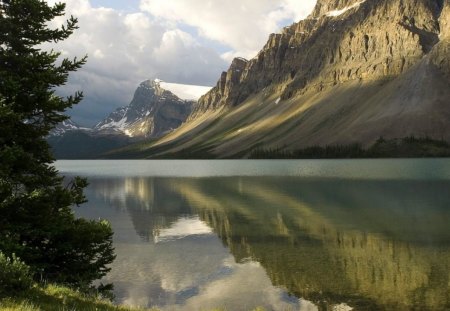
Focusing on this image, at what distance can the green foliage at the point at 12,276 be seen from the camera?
12414 millimetres

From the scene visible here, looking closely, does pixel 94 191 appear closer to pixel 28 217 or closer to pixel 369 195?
pixel 369 195

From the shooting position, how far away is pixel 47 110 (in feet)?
58.1

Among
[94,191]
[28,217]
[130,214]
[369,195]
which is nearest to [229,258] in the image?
[28,217]

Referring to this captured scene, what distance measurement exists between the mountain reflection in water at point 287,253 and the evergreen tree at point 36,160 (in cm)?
533

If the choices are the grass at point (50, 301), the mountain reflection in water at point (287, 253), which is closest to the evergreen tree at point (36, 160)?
the grass at point (50, 301)

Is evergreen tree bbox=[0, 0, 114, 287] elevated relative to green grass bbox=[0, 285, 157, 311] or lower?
elevated

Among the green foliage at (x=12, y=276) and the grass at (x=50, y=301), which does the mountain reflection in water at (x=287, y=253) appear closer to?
the grass at (x=50, y=301)

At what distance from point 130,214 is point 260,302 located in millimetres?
34758

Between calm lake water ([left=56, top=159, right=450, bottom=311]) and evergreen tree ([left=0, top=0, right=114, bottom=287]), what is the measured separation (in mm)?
5387

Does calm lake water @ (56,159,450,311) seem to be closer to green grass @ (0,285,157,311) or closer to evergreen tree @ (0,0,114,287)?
evergreen tree @ (0,0,114,287)

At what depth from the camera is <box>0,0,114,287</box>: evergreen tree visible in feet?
54.9

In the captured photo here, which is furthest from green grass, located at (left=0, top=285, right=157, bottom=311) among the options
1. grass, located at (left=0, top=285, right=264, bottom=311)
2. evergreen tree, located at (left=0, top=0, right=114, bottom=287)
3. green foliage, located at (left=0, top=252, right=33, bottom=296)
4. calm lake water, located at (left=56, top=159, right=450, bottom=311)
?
calm lake water, located at (left=56, top=159, right=450, bottom=311)

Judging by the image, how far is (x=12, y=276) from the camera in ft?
41.1

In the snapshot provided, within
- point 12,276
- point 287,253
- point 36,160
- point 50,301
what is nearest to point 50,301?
point 50,301
